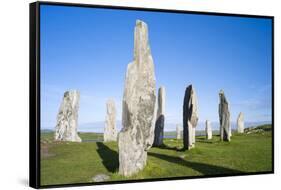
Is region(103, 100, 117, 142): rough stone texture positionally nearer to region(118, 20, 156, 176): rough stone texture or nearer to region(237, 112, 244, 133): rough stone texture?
region(118, 20, 156, 176): rough stone texture

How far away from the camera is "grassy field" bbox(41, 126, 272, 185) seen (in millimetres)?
12430

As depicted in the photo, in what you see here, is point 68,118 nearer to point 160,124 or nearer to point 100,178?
point 100,178

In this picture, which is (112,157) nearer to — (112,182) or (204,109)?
(112,182)

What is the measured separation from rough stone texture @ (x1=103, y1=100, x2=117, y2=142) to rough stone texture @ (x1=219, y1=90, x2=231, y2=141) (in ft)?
7.54

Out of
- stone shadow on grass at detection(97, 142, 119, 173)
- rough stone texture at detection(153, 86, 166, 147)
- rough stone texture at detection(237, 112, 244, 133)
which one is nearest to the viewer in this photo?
stone shadow on grass at detection(97, 142, 119, 173)

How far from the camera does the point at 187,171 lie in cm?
1361

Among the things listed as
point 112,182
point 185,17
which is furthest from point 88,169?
point 185,17

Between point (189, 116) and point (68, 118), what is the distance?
2638mm

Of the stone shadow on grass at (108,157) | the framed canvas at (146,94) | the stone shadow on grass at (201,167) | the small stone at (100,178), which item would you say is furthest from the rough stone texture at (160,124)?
the small stone at (100,178)

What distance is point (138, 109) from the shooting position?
42.7ft

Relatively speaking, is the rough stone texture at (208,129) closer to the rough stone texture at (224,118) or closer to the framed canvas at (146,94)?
the framed canvas at (146,94)

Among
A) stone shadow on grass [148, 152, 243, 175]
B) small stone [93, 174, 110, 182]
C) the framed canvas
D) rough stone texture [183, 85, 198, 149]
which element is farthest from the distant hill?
small stone [93, 174, 110, 182]

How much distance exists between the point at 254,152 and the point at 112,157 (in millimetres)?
3138

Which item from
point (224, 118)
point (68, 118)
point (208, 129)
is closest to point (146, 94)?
point (68, 118)
